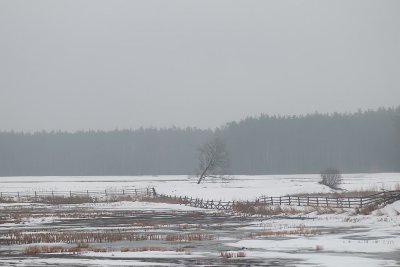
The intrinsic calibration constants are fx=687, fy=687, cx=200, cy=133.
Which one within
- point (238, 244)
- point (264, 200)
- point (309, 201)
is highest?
point (264, 200)

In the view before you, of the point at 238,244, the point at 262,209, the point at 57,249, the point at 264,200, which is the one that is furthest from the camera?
the point at 264,200

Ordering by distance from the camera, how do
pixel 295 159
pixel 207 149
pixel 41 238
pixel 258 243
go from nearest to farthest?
pixel 258 243, pixel 41 238, pixel 207 149, pixel 295 159

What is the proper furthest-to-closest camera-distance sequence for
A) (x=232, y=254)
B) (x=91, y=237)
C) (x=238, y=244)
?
1. (x=91, y=237)
2. (x=238, y=244)
3. (x=232, y=254)

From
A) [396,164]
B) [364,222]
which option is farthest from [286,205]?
[396,164]

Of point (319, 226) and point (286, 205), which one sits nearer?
point (319, 226)

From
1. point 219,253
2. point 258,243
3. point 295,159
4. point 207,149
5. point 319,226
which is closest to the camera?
point 219,253

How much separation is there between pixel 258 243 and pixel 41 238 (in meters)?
10.4

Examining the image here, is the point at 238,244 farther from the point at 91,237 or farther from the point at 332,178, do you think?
the point at 332,178

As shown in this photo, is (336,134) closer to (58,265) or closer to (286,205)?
(286,205)

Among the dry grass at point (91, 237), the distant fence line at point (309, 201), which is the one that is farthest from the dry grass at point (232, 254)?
the distant fence line at point (309, 201)

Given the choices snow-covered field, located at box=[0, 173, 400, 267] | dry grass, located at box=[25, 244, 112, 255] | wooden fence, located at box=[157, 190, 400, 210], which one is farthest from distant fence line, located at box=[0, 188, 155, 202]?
dry grass, located at box=[25, 244, 112, 255]

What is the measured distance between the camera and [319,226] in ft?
131

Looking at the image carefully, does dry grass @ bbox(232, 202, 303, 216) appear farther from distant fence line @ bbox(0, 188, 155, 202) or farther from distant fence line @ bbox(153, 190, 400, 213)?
distant fence line @ bbox(0, 188, 155, 202)

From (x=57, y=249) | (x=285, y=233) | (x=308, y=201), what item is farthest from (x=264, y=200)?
(x=57, y=249)
